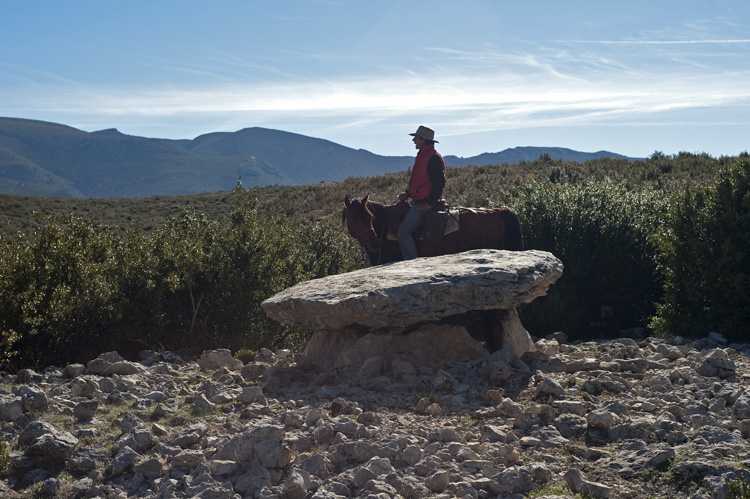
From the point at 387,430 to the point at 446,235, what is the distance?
479cm

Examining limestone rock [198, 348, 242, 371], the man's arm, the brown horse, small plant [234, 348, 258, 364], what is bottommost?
small plant [234, 348, 258, 364]

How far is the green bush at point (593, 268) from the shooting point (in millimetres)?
11805

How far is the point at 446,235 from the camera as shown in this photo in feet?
32.3

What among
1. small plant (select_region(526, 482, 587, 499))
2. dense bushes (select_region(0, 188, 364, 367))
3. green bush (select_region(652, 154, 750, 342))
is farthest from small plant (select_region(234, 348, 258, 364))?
green bush (select_region(652, 154, 750, 342))

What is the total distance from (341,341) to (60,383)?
10.7ft

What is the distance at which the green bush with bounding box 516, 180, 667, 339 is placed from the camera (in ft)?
38.7

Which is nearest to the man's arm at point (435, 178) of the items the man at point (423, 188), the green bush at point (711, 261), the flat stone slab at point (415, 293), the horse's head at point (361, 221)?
the man at point (423, 188)

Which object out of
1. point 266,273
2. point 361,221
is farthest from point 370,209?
point 266,273

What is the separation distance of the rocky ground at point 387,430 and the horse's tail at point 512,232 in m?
2.77

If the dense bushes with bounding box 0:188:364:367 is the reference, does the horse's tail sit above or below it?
above

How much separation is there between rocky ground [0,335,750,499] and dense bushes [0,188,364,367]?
1208 millimetres

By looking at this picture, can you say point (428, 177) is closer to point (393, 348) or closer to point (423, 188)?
point (423, 188)

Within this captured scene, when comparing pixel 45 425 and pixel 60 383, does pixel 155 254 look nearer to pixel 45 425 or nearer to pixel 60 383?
pixel 60 383

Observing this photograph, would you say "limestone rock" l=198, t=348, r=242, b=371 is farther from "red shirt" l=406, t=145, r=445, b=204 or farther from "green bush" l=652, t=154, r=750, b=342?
"green bush" l=652, t=154, r=750, b=342
